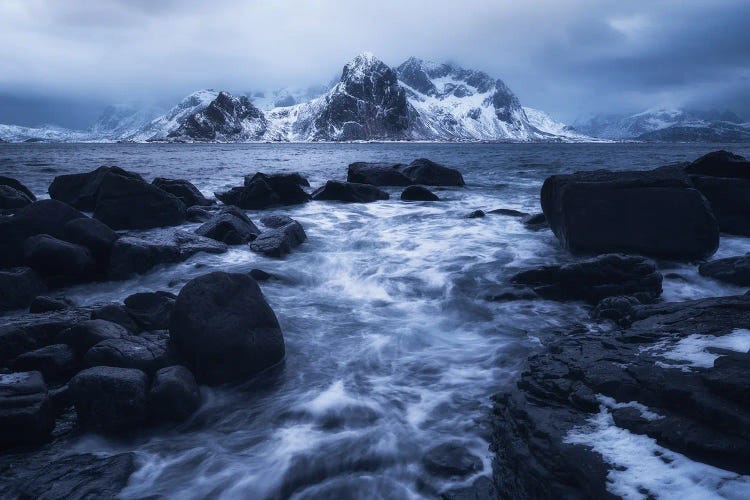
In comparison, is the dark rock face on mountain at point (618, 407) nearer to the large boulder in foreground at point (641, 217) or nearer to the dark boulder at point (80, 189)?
the large boulder in foreground at point (641, 217)

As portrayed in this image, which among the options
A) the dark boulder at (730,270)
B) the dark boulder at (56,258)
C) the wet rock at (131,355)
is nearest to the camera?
the wet rock at (131,355)

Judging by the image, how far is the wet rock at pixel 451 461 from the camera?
392 cm

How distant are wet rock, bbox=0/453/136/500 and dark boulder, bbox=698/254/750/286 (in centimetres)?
927

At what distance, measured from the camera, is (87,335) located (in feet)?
17.3

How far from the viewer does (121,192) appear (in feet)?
42.4

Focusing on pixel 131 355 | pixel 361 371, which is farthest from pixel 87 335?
pixel 361 371

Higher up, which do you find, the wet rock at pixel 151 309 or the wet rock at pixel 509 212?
the wet rock at pixel 509 212

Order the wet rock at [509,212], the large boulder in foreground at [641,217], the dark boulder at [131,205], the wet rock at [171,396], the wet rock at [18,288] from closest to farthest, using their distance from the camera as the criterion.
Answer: the wet rock at [171,396], the wet rock at [18,288], the large boulder in foreground at [641,217], the dark boulder at [131,205], the wet rock at [509,212]

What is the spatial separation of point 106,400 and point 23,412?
0.64 meters

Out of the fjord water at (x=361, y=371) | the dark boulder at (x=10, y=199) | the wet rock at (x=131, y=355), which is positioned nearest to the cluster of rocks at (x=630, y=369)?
the fjord water at (x=361, y=371)

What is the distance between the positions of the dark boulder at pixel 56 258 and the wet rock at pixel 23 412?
4356mm

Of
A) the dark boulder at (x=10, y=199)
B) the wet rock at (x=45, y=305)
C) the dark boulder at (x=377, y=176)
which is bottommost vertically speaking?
the wet rock at (x=45, y=305)

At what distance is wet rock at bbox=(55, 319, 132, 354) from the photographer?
5262 mm

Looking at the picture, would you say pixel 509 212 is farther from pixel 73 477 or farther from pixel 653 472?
pixel 73 477
